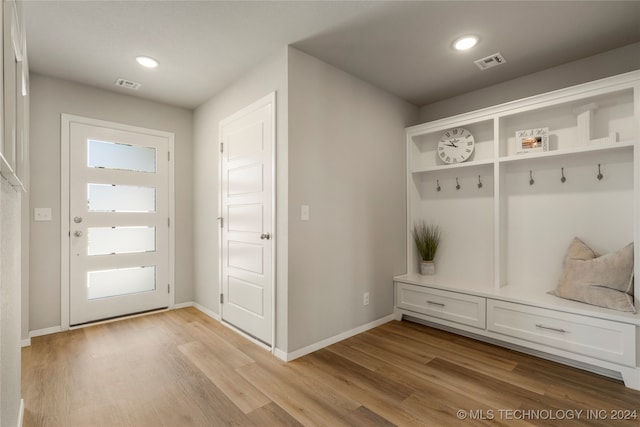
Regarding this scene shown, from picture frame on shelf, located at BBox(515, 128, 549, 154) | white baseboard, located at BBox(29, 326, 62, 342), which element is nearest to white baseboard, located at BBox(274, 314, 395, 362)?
picture frame on shelf, located at BBox(515, 128, 549, 154)

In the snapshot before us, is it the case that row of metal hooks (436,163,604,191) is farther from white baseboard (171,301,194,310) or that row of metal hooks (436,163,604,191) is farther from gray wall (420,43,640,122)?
white baseboard (171,301,194,310)

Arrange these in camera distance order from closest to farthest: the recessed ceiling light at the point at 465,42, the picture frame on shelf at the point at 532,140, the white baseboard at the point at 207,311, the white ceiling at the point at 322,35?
the white ceiling at the point at 322,35
the recessed ceiling light at the point at 465,42
the picture frame on shelf at the point at 532,140
the white baseboard at the point at 207,311

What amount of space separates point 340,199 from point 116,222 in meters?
2.44

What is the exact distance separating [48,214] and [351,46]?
316 cm

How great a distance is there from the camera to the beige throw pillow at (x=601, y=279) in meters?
2.21

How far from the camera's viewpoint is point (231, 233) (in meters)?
3.14

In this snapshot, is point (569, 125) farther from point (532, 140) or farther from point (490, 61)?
point (490, 61)

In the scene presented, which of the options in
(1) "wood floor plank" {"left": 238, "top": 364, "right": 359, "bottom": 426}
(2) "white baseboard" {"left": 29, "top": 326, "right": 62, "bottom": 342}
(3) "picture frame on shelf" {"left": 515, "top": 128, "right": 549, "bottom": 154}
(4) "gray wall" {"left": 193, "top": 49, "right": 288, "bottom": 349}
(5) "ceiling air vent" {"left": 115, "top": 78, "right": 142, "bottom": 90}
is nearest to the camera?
(1) "wood floor plank" {"left": 238, "top": 364, "right": 359, "bottom": 426}

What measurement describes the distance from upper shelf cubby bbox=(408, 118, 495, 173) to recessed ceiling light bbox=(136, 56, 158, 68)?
103 inches

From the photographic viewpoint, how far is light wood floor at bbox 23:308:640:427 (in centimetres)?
175

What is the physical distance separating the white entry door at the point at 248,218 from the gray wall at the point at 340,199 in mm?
245

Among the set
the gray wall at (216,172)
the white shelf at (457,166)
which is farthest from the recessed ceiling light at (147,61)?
the white shelf at (457,166)

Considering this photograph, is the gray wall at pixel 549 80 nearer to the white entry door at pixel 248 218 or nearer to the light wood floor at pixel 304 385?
the white entry door at pixel 248 218

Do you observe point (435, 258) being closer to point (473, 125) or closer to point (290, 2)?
point (473, 125)
